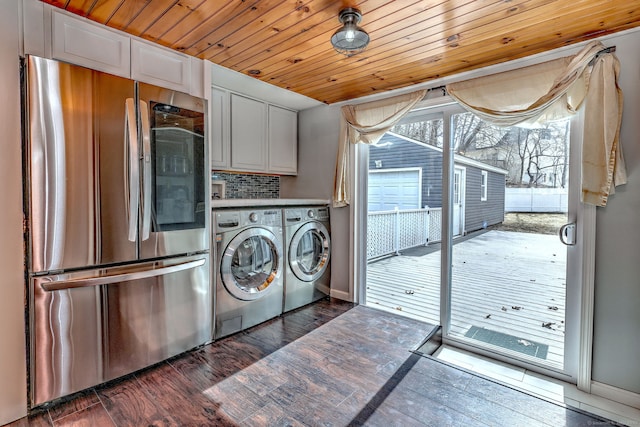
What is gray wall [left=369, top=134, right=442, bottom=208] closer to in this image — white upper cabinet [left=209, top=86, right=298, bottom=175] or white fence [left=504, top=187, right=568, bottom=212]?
white fence [left=504, top=187, right=568, bottom=212]

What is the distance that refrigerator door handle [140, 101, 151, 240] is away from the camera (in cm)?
193

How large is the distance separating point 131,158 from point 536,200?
2.92m

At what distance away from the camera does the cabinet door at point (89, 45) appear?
1.74 m

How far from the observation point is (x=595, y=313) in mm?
2010

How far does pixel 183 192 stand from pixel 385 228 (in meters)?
2.66

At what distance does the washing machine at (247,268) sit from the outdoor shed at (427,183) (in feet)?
3.98

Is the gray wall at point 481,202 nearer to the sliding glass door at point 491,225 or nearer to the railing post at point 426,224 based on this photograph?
the sliding glass door at point 491,225

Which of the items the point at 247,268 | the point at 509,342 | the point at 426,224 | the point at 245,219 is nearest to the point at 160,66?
the point at 245,219

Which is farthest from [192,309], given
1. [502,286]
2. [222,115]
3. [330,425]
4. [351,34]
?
[502,286]

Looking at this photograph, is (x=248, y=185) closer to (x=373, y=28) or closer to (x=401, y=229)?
(x=401, y=229)

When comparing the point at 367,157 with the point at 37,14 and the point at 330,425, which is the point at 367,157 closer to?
the point at 330,425

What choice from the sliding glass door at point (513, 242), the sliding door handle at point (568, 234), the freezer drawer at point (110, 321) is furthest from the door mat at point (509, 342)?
the freezer drawer at point (110, 321)

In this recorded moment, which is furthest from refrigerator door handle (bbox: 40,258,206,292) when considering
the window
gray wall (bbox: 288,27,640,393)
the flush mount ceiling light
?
gray wall (bbox: 288,27,640,393)

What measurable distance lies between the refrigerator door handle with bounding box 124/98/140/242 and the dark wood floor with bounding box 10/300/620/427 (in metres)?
0.98
